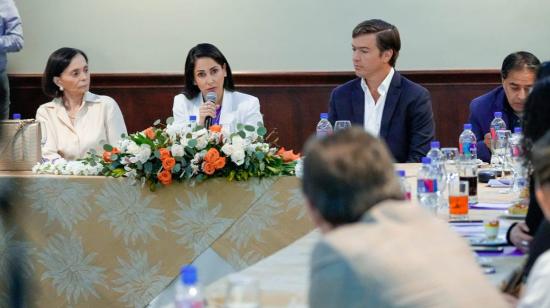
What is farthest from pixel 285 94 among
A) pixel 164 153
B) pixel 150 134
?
pixel 164 153

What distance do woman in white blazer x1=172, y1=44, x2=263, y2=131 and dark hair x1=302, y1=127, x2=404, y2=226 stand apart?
365 cm

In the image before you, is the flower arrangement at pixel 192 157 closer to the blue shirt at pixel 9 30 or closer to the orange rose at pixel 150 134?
the orange rose at pixel 150 134

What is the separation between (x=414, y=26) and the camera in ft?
22.0

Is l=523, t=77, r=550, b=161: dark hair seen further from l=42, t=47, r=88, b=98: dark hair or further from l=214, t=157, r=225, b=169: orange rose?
l=42, t=47, r=88, b=98: dark hair

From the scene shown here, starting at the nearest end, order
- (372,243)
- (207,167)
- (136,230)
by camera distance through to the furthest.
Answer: (372,243) < (207,167) < (136,230)

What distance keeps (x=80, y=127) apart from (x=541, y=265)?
3927 mm

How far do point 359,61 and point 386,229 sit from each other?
3654 millimetres

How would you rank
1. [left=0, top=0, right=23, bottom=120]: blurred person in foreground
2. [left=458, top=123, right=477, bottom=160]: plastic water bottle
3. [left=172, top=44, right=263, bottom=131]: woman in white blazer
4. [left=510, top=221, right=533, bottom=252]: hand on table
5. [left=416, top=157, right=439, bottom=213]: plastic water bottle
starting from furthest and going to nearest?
[left=0, top=0, right=23, bottom=120]: blurred person in foreground, [left=172, top=44, right=263, bottom=131]: woman in white blazer, [left=458, top=123, right=477, bottom=160]: plastic water bottle, [left=416, top=157, right=439, bottom=213]: plastic water bottle, [left=510, top=221, right=533, bottom=252]: hand on table

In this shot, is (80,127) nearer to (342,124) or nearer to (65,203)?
(65,203)

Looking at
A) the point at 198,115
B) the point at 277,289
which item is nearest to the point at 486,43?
the point at 198,115

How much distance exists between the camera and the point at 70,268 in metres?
4.30

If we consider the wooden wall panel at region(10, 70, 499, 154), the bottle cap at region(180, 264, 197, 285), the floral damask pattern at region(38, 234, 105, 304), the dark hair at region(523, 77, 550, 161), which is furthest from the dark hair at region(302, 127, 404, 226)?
the wooden wall panel at region(10, 70, 499, 154)

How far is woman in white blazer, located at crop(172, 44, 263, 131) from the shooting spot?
541 centimetres

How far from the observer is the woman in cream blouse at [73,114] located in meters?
5.36
